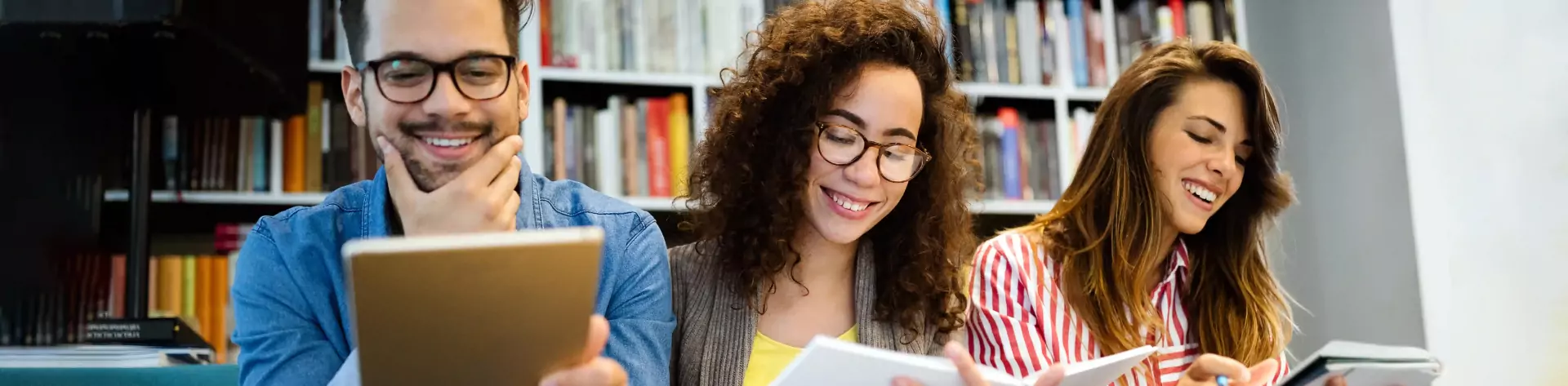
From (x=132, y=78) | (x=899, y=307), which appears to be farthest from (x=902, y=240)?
(x=132, y=78)

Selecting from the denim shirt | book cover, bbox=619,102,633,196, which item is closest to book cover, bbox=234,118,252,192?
A: book cover, bbox=619,102,633,196

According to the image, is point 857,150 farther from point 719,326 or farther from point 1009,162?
point 1009,162

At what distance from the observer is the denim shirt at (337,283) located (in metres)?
1.00

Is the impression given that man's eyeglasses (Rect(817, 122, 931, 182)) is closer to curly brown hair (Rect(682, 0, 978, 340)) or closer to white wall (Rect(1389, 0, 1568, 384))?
curly brown hair (Rect(682, 0, 978, 340))

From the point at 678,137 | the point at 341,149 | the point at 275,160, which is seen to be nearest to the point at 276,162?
the point at 275,160

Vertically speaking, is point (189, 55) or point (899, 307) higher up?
point (189, 55)

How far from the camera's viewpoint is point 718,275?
137 cm

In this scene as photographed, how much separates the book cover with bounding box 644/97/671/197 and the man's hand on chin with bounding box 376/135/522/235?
1102 millimetres

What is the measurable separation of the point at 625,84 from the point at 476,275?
1529 millimetres

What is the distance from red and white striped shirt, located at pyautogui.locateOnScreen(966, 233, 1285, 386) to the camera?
1343 millimetres

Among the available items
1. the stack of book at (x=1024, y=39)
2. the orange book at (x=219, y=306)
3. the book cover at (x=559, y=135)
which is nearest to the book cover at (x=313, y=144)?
the orange book at (x=219, y=306)

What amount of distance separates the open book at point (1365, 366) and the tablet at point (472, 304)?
731 millimetres

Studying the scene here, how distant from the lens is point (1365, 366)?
1.06 m

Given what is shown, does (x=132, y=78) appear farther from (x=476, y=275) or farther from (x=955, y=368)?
(x=955, y=368)
